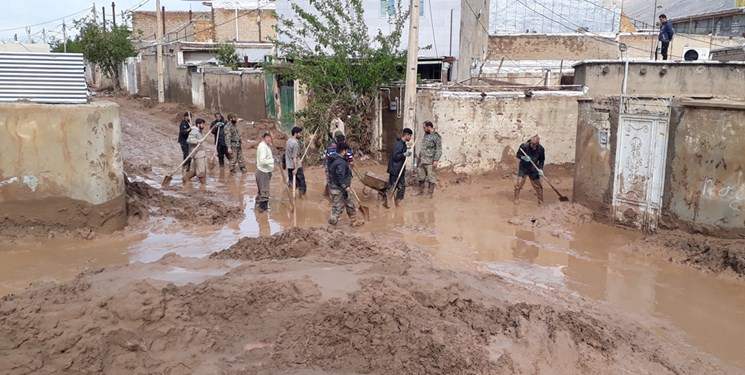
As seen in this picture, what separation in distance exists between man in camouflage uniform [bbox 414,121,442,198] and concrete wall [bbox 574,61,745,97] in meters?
5.63

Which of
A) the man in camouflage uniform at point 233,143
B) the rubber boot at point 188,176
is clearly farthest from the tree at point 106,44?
the rubber boot at point 188,176

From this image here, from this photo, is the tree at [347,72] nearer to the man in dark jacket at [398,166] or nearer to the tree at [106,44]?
the man in dark jacket at [398,166]

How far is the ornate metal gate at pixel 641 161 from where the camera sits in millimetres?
9461

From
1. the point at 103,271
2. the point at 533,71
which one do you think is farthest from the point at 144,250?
the point at 533,71

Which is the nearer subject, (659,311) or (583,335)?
(583,335)

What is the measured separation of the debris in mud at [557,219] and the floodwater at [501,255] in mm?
200

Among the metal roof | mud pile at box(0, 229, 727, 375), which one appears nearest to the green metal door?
mud pile at box(0, 229, 727, 375)

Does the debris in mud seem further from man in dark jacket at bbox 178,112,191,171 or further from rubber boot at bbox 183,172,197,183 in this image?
man in dark jacket at bbox 178,112,191,171

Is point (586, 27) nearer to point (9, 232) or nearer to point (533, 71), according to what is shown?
point (533, 71)

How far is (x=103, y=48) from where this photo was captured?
37.1 metres

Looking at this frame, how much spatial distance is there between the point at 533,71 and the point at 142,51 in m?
23.8

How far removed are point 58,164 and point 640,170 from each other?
874 centimetres

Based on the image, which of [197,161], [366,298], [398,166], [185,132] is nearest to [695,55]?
[398,166]

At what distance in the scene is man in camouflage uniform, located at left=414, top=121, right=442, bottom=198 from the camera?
12.0 m
